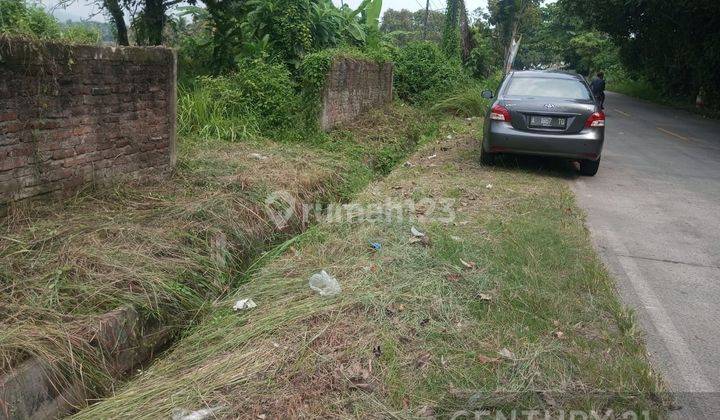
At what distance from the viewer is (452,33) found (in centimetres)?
2123

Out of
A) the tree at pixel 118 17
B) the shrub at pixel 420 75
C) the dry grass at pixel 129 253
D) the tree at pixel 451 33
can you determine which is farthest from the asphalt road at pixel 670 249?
the tree at pixel 451 33

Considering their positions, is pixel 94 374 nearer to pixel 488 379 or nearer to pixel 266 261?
pixel 266 261

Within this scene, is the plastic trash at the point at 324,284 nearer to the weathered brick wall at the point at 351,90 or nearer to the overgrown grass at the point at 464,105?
the weathered brick wall at the point at 351,90

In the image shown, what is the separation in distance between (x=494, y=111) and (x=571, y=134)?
1068mm

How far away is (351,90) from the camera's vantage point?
11.2m

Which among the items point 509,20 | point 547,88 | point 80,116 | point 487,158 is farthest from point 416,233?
point 509,20

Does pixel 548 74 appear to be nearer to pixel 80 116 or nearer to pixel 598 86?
pixel 80 116

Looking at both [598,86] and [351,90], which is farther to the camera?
[598,86]

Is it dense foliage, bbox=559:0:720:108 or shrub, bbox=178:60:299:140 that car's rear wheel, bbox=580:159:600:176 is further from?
dense foliage, bbox=559:0:720:108

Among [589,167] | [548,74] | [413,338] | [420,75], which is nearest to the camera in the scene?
[413,338]

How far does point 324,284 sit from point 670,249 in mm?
3373

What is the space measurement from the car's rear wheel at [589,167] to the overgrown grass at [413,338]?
3.33 m

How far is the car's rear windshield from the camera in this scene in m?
8.45

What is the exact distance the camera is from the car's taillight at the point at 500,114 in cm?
799
